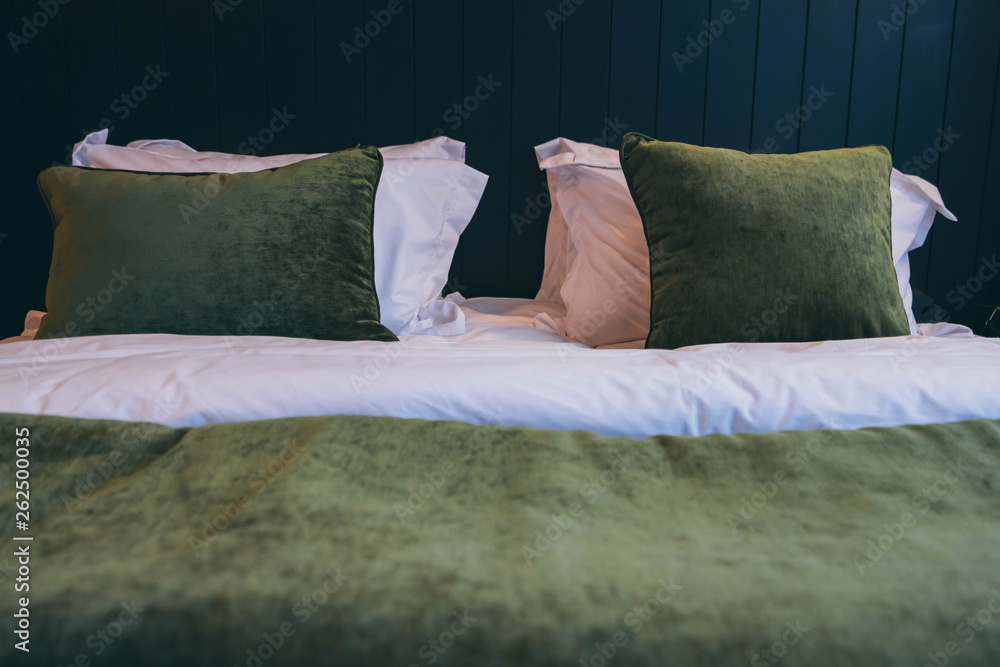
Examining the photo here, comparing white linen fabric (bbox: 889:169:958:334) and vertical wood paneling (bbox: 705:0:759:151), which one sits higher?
vertical wood paneling (bbox: 705:0:759:151)

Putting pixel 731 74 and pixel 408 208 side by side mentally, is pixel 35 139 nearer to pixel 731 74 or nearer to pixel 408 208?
pixel 408 208

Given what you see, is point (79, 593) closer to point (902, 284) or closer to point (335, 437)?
point (335, 437)

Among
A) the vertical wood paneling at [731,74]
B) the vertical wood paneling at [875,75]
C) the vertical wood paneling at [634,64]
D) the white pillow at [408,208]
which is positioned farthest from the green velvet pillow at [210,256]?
the vertical wood paneling at [875,75]

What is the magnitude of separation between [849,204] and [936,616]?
3.34ft

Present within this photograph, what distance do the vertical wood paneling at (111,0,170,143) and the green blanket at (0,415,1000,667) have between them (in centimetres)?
152

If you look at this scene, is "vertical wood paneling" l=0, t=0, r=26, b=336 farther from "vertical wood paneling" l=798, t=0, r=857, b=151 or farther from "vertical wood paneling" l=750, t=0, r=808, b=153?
"vertical wood paneling" l=798, t=0, r=857, b=151

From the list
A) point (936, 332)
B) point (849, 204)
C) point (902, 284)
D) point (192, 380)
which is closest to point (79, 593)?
point (192, 380)

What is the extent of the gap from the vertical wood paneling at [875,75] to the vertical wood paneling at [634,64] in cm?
57

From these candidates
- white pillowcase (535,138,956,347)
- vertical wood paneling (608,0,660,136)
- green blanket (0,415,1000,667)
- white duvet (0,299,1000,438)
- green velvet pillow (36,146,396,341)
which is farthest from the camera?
vertical wood paneling (608,0,660,136)

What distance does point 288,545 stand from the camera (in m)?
0.48

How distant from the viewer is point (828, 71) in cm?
187

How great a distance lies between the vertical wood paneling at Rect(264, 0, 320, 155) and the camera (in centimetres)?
186

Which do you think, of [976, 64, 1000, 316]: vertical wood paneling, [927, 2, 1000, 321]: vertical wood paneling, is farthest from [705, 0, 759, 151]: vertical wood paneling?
[976, 64, 1000, 316]: vertical wood paneling

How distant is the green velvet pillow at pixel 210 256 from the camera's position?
3.80ft
